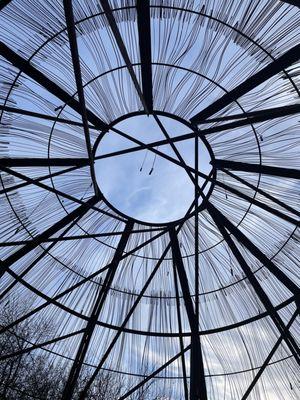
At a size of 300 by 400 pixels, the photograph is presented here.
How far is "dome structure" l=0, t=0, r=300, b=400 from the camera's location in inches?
428

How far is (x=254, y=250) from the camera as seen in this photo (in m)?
14.1

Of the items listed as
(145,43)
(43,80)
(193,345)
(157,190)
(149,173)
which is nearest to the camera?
(145,43)

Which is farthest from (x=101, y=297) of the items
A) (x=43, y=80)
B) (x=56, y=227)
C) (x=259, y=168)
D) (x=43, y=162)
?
(x=43, y=80)

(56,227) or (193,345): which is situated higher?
(56,227)

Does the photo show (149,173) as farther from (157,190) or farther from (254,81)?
(254,81)

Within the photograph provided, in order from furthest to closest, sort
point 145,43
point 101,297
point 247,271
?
point 101,297, point 247,271, point 145,43

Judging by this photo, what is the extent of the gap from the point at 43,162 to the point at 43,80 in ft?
8.49

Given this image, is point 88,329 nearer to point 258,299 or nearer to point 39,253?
point 39,253

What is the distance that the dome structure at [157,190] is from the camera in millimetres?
10883

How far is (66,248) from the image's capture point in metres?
15.6

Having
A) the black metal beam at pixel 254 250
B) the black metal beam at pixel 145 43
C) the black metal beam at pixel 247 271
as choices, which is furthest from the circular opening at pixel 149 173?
the black metal beam at pixel 145 43

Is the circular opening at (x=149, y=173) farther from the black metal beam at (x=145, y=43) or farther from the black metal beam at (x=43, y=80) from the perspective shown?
the black metal beam at (x=145, y=43)

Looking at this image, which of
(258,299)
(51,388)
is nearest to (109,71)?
(258,299)

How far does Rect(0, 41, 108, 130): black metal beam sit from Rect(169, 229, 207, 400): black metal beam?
4.94 meters
